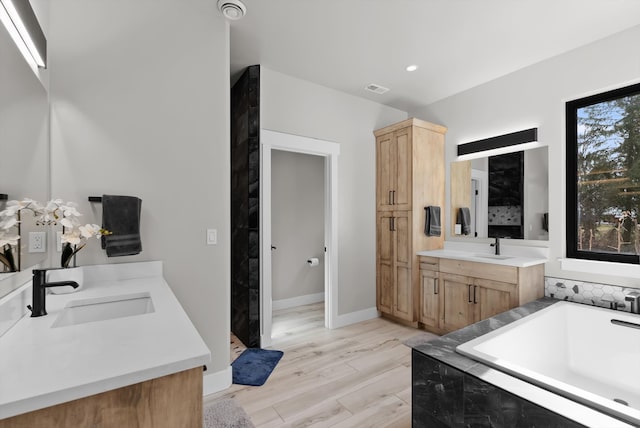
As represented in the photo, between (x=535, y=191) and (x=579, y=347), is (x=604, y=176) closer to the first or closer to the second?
(x=535, y=191)

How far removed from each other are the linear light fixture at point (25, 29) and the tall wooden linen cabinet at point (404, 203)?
9.96ft

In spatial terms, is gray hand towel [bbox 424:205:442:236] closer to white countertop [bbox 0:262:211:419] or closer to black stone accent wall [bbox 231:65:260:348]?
black stone accent wall [bbox 231:65:260:348]

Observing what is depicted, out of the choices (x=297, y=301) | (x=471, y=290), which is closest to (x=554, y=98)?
(x=471, y=290)

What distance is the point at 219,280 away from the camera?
7.19 feet

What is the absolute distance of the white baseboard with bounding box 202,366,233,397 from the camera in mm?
2107

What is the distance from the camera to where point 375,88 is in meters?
3.42

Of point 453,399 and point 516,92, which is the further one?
point 516,92

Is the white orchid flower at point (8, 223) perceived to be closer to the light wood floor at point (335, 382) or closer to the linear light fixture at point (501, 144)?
the light wood floor at point (335, 382)

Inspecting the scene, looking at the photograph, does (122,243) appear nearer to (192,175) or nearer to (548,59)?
(192,175)

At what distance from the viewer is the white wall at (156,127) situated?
1.75 meters

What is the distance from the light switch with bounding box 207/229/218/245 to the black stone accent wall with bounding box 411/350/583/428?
1491mm

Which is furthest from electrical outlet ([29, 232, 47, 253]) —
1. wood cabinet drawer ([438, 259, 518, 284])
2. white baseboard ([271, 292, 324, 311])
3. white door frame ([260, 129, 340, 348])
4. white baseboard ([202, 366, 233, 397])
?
wood cabinet drawer ([438, 259, 518, 284])

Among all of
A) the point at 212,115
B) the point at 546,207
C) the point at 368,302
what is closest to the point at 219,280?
the point at 212,115

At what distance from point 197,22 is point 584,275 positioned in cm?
366
